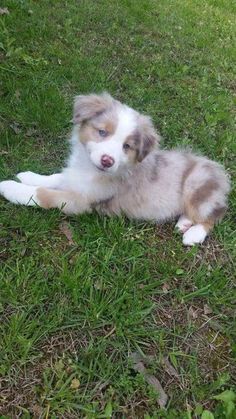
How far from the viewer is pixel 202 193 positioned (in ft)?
13.7

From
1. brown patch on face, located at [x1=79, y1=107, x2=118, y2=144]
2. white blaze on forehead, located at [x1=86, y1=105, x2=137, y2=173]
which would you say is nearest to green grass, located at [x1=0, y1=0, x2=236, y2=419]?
white blaze on forehead, located at [x1=86, y1=105, x2=137, y2=173]

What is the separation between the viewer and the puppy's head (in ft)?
11.7

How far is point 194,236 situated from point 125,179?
2.48ft

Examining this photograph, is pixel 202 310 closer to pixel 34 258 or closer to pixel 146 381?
pixel 146 381

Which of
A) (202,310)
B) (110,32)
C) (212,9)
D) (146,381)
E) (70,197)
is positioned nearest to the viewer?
(146,381)

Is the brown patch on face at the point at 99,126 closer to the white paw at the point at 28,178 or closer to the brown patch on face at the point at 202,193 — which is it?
the white paw at the point at 28,178

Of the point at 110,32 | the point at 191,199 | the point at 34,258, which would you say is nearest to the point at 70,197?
the point at 34,258

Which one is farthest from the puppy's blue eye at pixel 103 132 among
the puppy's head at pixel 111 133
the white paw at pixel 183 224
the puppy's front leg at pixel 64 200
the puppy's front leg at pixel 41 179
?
the white paw at pixel 183 224

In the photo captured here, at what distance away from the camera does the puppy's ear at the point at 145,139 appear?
146 inches

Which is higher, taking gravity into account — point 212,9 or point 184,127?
point 212,9

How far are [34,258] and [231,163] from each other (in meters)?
2.60

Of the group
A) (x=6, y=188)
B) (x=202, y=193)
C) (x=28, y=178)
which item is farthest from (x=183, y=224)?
(x=6, y=188)

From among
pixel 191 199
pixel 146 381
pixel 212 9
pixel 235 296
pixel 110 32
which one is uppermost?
pixel 212 9

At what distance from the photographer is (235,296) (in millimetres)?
3709
